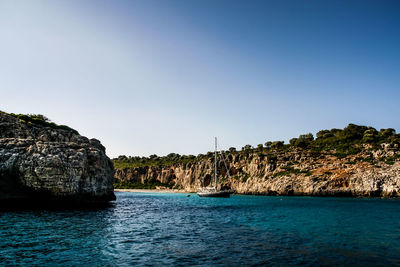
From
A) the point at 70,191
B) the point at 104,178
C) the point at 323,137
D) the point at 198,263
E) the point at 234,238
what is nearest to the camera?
the point at 198,263

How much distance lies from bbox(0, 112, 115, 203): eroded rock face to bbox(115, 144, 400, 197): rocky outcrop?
6768 centimetres

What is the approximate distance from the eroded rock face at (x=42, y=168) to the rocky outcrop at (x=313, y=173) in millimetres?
Answer: 67682

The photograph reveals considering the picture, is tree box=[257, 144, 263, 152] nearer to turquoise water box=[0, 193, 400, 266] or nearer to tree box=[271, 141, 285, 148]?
tree box=[271, 141, 285, 148]

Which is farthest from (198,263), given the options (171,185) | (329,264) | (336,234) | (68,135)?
(171,185)

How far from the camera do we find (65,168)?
39219 millimetres

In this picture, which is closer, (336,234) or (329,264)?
(329,264)

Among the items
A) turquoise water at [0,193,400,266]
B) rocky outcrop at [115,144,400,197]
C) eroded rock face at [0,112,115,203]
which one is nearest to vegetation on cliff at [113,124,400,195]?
rocky outcrop at [115,144,400,197]

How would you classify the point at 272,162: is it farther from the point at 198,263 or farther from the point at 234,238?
the point at 198,263

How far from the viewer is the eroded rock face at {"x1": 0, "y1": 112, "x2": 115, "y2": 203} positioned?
3597 centimetres

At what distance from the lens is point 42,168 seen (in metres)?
36.9

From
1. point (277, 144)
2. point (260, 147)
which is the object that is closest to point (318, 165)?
point (277, 144)

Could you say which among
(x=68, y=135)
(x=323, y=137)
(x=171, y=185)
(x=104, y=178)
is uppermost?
(x=323, y=137)

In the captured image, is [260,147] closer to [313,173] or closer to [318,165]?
[318,165]

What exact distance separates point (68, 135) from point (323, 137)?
385 ft
